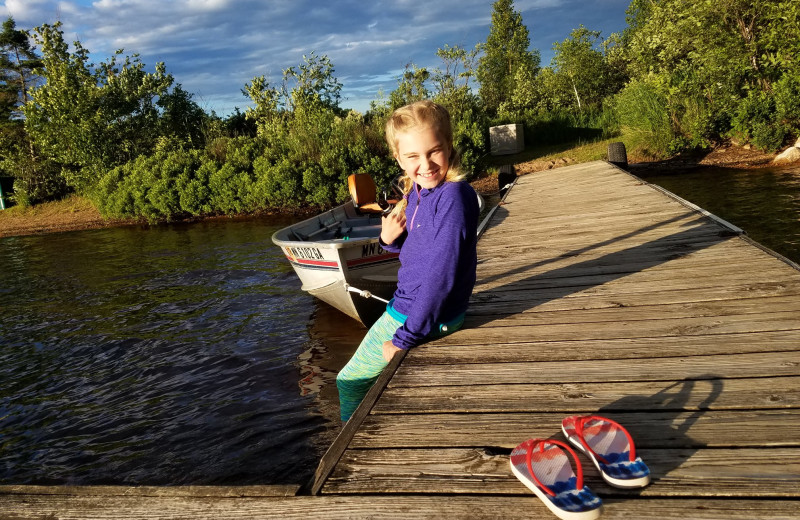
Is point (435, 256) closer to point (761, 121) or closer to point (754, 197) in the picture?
point (754, 197)

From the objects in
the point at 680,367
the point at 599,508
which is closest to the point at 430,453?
the point at 599,508

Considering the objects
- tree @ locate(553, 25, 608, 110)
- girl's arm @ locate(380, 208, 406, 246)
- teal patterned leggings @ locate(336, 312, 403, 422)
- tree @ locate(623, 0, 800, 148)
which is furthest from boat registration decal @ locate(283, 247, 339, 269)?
tree @ locate(553, 25, 608, 110)

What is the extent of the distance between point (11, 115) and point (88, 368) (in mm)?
40526

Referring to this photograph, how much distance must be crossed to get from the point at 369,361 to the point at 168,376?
5071 mm

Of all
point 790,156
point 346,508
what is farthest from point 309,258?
point 790,156

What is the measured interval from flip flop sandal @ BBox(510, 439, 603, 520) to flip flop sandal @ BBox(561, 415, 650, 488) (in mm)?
94

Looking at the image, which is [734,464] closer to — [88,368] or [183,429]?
[183,429]

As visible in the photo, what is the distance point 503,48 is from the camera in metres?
54.5

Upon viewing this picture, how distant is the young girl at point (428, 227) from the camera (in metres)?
3.09

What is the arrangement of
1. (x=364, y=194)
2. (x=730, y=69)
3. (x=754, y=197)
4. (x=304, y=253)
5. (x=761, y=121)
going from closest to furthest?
1. (x=304, y=253)
2. (x=364, y=194)
3. (x=754, y=197)
4. (x=761, y=121)
5. (x=730, y=69)

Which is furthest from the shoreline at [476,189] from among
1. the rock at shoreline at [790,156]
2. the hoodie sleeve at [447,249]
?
the hoodie sleeve at [447,249]

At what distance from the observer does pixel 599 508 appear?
6.35 ft

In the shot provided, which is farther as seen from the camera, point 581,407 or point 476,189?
point 476,189

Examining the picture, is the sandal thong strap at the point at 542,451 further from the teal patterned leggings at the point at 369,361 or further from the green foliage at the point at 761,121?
the green foliage at the point at 761,121
